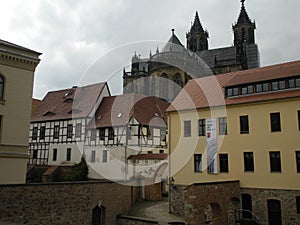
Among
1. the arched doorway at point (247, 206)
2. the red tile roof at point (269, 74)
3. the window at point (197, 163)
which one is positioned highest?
the red tile roof at point (269, 74)

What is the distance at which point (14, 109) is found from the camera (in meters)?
17.8

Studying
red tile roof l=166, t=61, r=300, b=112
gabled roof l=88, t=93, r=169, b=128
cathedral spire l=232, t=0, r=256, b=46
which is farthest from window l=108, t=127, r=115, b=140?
Answer: cathedral spire l=232, t=0, r=256, b=46

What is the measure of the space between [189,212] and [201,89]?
10.5 m

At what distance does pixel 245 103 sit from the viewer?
18484mm

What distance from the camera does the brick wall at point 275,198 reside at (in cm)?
1606

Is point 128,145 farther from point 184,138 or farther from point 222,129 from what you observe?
point 222,129

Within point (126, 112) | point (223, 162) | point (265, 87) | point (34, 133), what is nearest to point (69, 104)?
point (34, 133)

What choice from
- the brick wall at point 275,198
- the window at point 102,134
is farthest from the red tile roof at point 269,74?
the window at point 102,134

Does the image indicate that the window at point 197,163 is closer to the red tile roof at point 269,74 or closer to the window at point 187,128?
the window at point 187,128

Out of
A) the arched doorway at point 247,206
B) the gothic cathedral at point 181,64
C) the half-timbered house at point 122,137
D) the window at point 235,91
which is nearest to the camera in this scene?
the arched doorway at point 247,206

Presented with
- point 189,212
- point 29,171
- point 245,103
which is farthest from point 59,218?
point 29,171

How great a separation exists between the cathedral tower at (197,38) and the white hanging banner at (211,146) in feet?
156

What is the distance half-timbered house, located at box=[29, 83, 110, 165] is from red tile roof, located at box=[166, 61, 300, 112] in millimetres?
11608

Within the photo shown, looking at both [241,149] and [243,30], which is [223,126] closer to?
[241,149]
